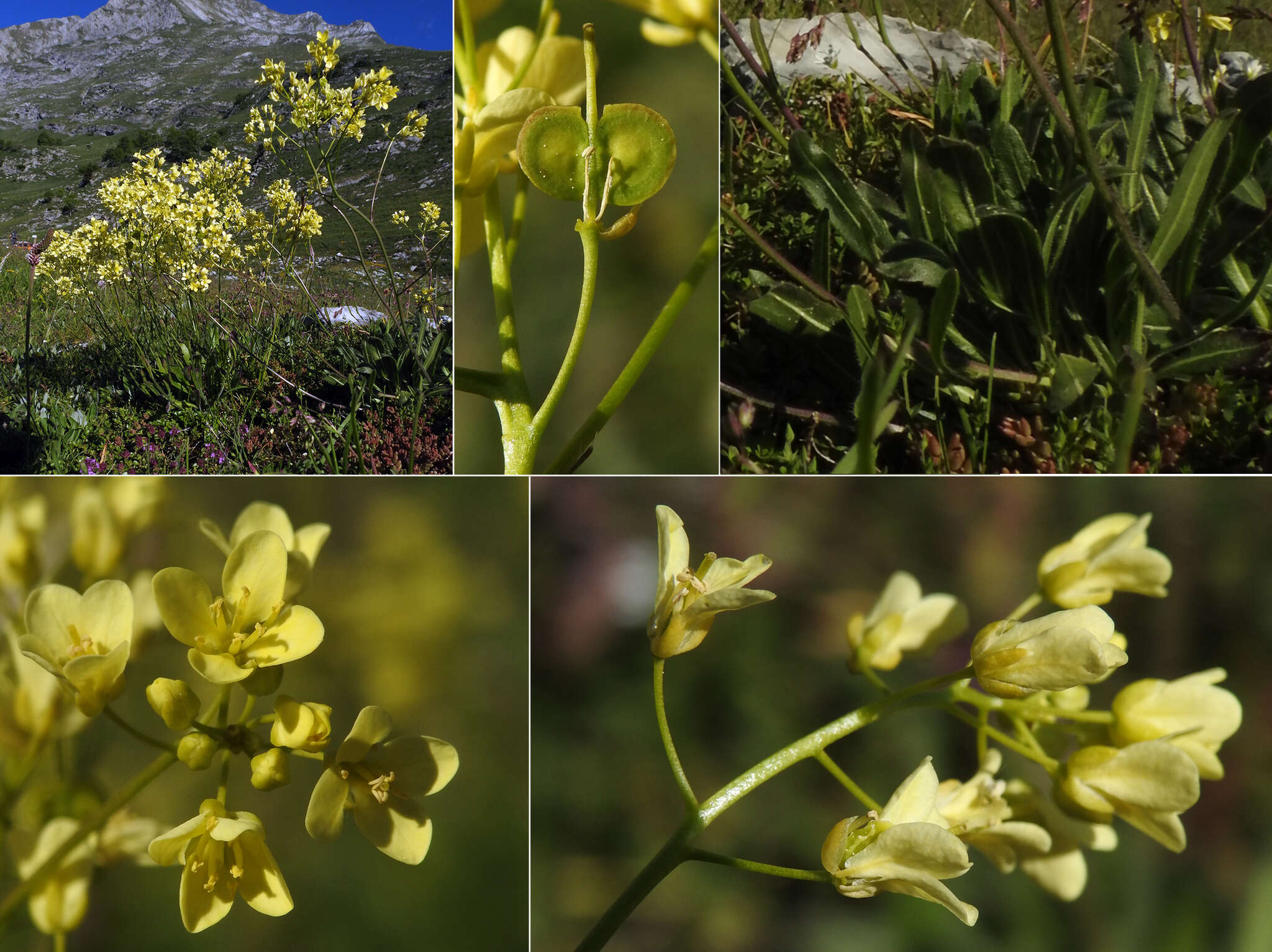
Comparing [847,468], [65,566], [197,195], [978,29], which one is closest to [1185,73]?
[978,29]

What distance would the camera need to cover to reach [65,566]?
591 mm

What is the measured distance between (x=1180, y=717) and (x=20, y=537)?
72 cm

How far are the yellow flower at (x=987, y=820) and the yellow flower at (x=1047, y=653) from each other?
0.07m

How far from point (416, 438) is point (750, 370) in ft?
0.83

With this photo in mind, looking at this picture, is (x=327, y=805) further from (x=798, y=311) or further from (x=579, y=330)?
(x=798, y=311)

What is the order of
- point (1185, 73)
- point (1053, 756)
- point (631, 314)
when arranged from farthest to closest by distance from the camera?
point (1185, 73) < point (631, 314) < point (1053, 756)

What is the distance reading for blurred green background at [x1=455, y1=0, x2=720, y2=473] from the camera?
56cm

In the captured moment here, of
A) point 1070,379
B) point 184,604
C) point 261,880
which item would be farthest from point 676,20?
point 261,880

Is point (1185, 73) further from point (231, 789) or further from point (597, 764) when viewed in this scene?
point (231, 789)

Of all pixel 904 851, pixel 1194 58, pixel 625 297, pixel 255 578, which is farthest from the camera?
pixel 1194 58

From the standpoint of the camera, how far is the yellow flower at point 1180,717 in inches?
17.8

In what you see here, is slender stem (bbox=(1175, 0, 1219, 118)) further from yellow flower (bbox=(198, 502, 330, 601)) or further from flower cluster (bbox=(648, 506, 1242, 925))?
yellow flower (bbox=(198, 502, 330, 601))

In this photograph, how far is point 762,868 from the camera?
41 centimetres

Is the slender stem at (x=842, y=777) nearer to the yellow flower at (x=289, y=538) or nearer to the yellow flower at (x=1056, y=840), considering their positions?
the yellow flower at (x=1056, y=840)
